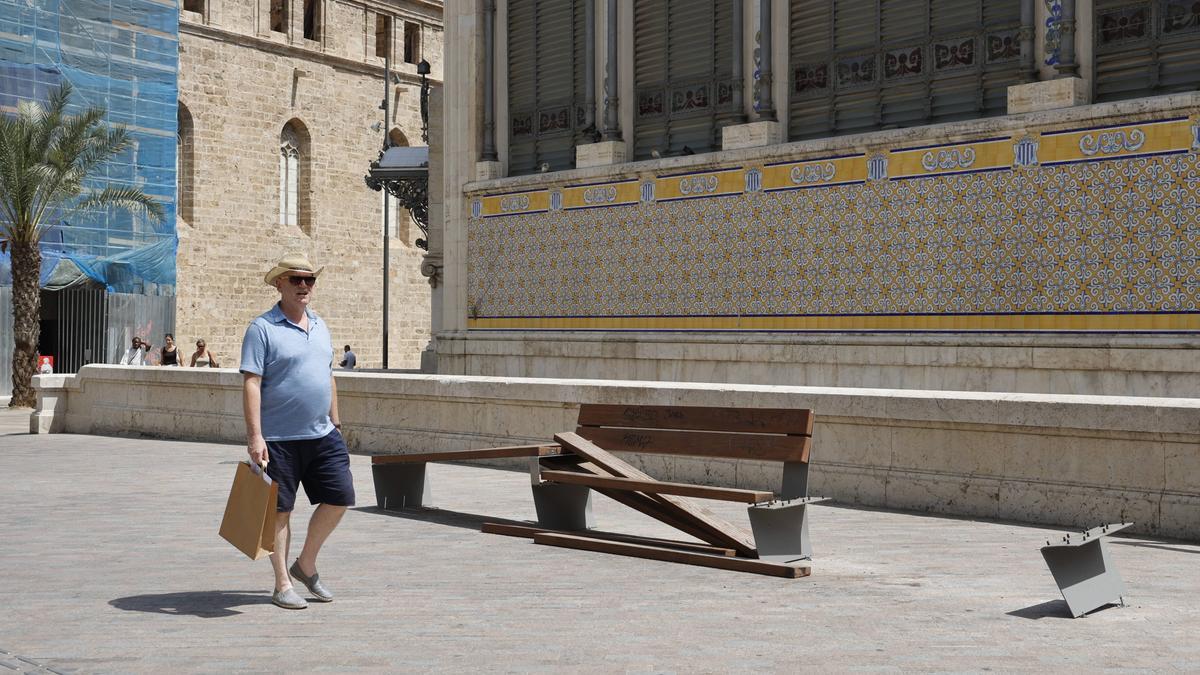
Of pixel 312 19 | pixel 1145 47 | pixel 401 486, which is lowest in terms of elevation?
pixel 401 486

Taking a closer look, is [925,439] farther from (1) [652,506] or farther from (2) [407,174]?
(2) [407,174]

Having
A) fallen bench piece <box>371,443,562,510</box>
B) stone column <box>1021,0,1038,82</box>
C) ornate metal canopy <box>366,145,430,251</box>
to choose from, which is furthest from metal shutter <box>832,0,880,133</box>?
ornate metal canopy <box>366,145,430,251</box>

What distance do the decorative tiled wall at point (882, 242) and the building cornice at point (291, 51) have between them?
22950 millimetres

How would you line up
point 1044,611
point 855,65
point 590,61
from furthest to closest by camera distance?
point 590,61
point 855,65
point 1044,611

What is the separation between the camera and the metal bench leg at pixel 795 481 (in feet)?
25.3

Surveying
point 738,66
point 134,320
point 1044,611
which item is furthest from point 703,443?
point 134,320

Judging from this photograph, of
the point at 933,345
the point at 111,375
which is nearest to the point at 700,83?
the point at 933,345

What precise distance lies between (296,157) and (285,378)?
3793cm

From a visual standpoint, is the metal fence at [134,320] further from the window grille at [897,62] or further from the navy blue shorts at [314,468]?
the navy blue shorts at [314,468]

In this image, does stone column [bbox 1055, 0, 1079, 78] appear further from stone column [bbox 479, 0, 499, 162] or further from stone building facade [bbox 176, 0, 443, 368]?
stone building facade [bbox 176, 0, 443, 368]

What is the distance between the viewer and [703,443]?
27.1 ft

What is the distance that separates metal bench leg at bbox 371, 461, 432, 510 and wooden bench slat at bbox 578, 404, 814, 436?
1457 millimetres

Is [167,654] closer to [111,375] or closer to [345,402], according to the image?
[345,402]

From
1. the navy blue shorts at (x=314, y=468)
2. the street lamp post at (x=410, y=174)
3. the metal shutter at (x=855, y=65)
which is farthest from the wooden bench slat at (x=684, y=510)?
the street lamp post at (x=410, y=174)
